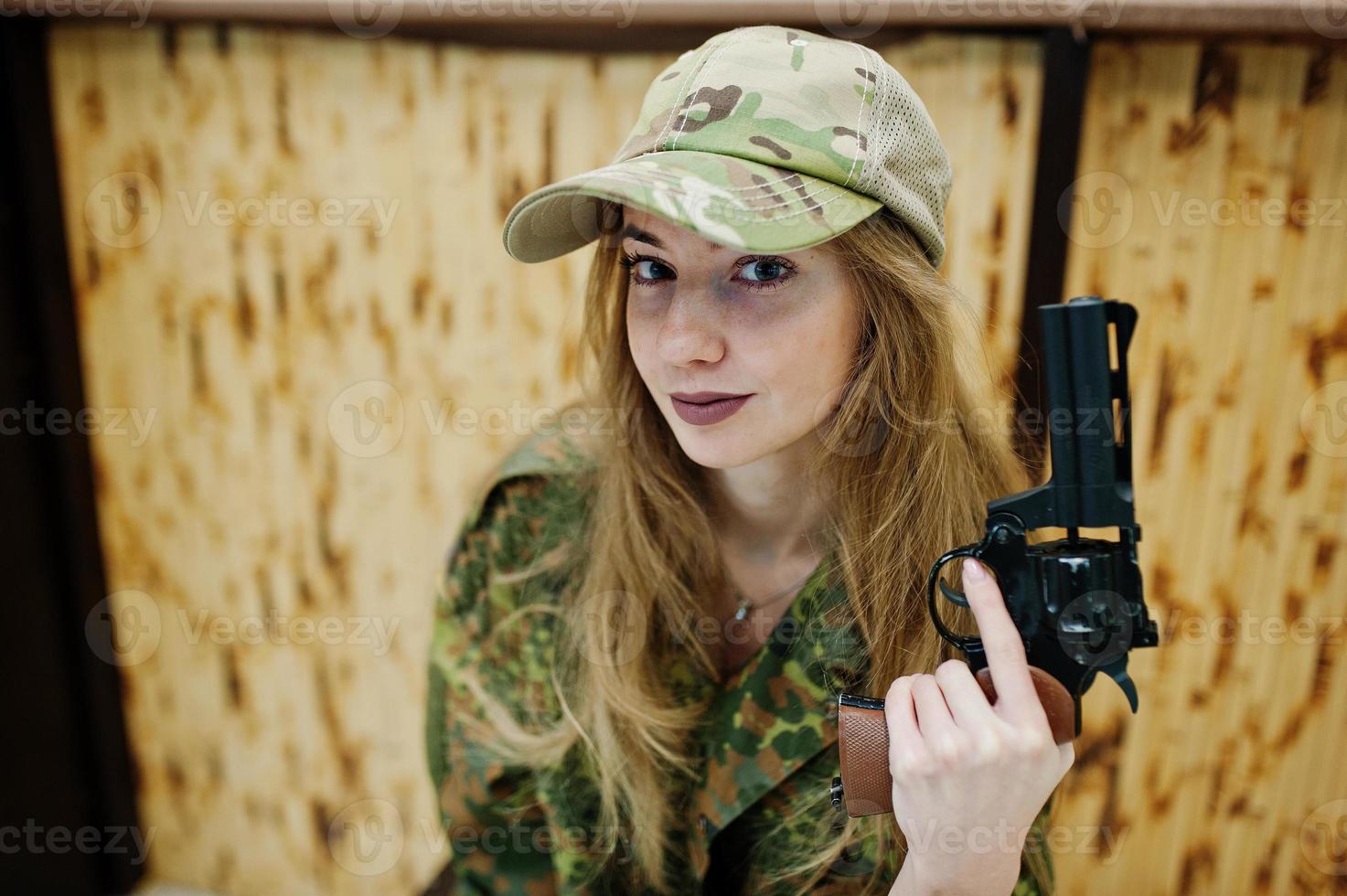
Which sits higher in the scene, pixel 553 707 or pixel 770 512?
pixel 770 512

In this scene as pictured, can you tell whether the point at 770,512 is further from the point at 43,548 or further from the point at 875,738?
the point at 43,548

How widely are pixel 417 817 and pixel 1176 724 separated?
1.69m

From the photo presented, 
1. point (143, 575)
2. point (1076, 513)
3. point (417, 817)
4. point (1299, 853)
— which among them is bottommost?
point (417, 817)

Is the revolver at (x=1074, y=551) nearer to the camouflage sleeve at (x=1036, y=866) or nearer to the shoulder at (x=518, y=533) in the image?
the camouflage sleeve at (x=1036, y=866)

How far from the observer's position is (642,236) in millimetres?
993

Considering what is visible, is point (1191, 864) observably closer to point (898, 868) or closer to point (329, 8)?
point (898, 868)

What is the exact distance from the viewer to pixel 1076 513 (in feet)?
2.86

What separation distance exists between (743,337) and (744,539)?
0.43 meters

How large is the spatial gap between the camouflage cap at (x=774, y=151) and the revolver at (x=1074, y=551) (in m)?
0.25

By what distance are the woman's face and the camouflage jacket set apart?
0.87ft

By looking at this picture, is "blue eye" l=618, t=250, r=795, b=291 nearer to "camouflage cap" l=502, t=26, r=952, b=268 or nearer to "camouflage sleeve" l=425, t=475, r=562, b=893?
"camouflage cap" l=502, t=26, r=952, b=268

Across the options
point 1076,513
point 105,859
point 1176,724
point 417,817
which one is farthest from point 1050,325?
point 105,859

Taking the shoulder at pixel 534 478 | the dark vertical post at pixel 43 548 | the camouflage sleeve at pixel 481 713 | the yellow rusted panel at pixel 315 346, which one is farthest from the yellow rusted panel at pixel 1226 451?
the dark vertical post at pixel 43 548

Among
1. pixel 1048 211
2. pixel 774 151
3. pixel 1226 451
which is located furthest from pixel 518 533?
pixel 1226 451
